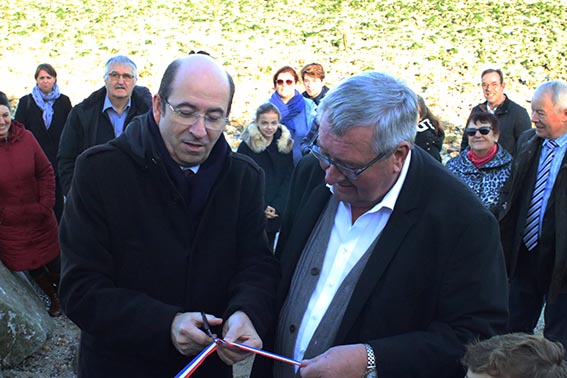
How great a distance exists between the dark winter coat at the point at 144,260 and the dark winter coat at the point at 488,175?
299 cm

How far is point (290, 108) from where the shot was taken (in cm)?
716

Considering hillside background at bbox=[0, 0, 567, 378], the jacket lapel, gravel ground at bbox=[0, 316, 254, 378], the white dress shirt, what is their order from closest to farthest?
1. the jacket lapel
2. the white dress shirt
3. gravel ground at bbox=[0, 316, 254, 378]
4. hillside background at bbox=[0, 0, 567, 378]

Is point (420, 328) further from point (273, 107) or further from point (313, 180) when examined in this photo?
point (273, 107)

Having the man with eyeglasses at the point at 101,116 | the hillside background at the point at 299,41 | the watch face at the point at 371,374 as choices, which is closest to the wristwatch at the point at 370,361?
the watch face at the point at 371,374

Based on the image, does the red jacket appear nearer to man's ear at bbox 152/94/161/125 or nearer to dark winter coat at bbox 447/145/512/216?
man's ear at bbox 152/94/161/125

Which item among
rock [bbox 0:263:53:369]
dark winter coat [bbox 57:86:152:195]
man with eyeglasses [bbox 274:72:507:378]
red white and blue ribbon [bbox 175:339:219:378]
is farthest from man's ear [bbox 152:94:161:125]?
dark winter coat [bbox 57:86:152:195]

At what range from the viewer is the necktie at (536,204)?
4602mm

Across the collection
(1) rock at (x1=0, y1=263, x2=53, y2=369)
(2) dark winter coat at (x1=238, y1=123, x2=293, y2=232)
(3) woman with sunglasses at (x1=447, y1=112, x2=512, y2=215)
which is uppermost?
(3) woman with sunglasses at (x1=447, y1=112, x2=512, y2=215)

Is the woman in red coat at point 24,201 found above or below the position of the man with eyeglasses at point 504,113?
below

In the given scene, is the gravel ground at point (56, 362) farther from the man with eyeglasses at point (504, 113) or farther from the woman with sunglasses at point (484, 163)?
the man with eyeglasses at point (504, 113)

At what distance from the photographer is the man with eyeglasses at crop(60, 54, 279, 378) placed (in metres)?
2.36

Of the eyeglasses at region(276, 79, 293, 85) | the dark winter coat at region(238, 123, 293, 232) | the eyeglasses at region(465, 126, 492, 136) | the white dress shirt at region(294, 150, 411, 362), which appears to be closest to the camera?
the white dress shirt at region(294, 150, 411, 362)

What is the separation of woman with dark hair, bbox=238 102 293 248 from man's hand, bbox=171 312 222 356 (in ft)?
12.5

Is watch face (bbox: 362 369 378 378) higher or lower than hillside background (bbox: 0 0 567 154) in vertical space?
lower
